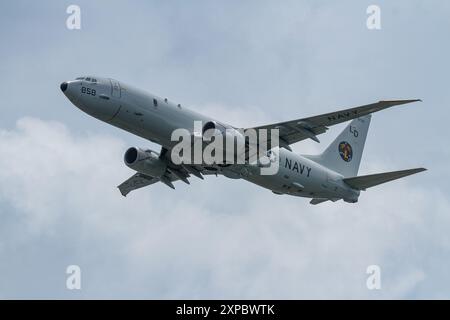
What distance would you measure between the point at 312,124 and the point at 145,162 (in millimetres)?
11511

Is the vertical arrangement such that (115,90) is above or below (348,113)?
above

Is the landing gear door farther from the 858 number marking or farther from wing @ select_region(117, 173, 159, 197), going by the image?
wing @ select_region(117, 173, 159, 197)

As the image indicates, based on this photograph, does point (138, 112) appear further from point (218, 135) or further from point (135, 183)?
point (135, 183)

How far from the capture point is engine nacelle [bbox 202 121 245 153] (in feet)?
168

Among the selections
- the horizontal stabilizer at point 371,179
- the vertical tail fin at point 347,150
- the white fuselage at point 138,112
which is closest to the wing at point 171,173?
the white fuselage at point 138,112

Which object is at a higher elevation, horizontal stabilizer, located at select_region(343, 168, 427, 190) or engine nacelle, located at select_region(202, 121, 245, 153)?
engine nacelle, located at select_region(202, 121, 245, 153)

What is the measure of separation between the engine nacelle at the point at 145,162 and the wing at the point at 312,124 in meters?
7.62

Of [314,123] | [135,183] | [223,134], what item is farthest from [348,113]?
[135,183]

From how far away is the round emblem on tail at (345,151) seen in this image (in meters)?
63.7

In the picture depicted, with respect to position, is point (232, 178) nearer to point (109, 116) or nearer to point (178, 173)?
point (178, 173)

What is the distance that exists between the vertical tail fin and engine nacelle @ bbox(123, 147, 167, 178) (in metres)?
11.2

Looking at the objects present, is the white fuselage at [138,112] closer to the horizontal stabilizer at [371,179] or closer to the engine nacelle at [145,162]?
the engine nacelle at [145,162]

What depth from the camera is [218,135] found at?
5122 cm

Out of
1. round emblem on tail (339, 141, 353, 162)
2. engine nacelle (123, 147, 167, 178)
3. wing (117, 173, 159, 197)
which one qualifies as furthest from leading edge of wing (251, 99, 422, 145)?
wing (117, 173, 159, 197)
